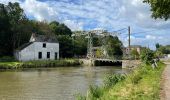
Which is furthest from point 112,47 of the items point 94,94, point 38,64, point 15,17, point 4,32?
point 94,94

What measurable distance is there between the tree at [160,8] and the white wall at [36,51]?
160 feet

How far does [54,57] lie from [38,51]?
14.7 feet

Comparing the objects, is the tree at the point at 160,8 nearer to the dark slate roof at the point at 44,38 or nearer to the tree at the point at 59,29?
the dark slate roof at the point at 44,38

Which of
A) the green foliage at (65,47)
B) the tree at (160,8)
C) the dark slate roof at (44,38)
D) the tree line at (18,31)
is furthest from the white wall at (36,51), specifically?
the tree at (160,8)

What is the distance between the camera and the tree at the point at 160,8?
23.0 meters

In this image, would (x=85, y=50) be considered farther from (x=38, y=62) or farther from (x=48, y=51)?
(x=38, y=62)

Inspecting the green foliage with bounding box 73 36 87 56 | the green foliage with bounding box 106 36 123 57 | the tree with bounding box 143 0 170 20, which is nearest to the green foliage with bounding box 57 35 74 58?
the green foliage with bounding box 73 36 87 56

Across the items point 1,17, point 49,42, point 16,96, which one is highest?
point 1,17

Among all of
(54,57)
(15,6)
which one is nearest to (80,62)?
(54,57)

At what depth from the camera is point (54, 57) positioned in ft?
253

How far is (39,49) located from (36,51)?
0.92 meters

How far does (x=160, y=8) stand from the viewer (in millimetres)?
23922

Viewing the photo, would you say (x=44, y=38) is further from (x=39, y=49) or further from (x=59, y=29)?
(x=59, y=29)

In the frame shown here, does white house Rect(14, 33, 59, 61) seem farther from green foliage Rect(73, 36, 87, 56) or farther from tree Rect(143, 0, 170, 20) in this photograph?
tree Rect(143, 0, 170, 20)
